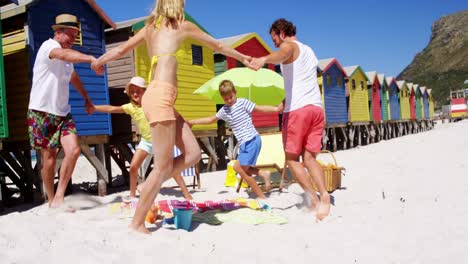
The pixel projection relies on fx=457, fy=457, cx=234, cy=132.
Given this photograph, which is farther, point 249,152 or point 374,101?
point 374,101

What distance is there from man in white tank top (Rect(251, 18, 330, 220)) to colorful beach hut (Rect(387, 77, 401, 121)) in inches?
1177

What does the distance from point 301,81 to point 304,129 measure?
0.49m

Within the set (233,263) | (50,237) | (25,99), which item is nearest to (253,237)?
(233,263)

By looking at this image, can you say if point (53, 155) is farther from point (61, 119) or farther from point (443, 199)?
point (443, 199)

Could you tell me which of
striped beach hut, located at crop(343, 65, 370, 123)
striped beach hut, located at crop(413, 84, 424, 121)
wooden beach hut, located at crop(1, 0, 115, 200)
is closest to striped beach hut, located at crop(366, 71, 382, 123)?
striped beach hut, located at crop(343, 65, 370, 123)

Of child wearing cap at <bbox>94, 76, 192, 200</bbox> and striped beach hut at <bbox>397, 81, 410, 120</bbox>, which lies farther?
striped beach hut at <bbox>397, 81, 410, 120</bbox>

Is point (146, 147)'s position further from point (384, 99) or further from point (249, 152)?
point (384, 99)

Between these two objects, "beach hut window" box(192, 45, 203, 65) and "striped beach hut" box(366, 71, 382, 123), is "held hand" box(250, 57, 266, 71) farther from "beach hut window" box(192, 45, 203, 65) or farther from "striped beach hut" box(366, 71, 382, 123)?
"striped beach hut" box(366, 71, 382, 123)

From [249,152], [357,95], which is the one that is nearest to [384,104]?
[357,95]

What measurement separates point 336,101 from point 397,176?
15459 millimetres

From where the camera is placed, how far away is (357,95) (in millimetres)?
25562

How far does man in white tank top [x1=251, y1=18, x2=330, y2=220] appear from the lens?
4.58m

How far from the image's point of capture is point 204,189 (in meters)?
8.01

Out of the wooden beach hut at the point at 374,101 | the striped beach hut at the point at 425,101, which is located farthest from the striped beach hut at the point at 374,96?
the striped beach hut at the point at 425,101
